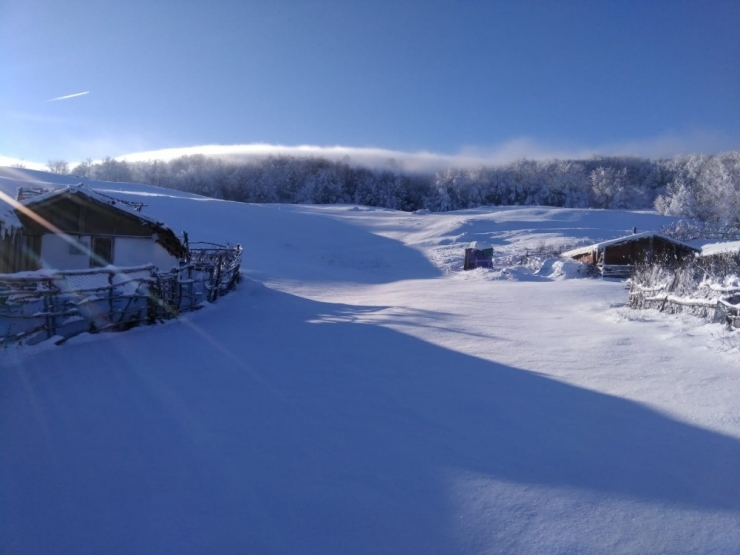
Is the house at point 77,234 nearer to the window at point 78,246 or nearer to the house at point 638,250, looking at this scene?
the window at point 78,246

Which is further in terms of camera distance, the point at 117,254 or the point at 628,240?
the point at 628,240

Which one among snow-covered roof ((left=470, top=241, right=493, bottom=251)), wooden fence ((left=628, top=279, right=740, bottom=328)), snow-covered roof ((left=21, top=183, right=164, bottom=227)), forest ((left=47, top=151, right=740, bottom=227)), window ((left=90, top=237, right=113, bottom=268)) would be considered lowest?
wooden fence ((left=628, top=279, right=740, bottom=328))

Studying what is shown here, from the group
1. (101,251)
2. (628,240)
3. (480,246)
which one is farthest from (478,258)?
(101,251)

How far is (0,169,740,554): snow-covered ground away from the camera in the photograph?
138 inches

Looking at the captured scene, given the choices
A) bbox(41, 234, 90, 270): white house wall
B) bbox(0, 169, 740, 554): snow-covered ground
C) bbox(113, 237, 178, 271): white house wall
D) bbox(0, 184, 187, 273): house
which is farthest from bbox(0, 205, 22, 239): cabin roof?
bbox(0, 169, 740, 554): snow-covered ground

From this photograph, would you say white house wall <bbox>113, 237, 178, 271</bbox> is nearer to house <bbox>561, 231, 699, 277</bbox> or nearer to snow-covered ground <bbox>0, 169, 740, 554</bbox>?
snow-covered ground <bbox>0, 169, 740, 554</bbox>

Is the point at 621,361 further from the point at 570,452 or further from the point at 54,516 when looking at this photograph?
the point at 54,516

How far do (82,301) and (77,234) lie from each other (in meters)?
9.10

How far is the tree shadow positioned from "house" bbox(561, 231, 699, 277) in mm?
30994

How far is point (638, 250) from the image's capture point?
1407 inches

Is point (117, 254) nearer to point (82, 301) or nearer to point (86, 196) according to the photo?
point (86, 196)

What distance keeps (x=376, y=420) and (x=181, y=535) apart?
2.47 m

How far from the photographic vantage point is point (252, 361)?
27.4 ft

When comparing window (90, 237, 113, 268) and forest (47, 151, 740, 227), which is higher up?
forest (47, 151, 740, 227)
